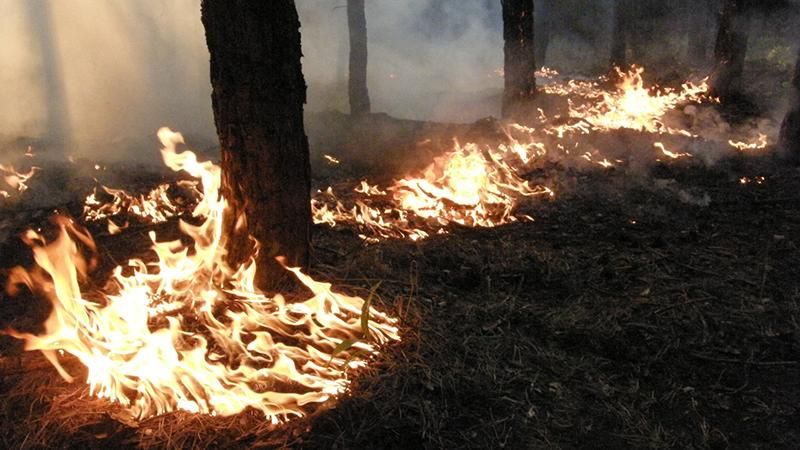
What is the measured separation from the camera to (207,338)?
3.44m

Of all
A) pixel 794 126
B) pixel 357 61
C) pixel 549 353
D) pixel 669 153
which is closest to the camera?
pixel 549 353

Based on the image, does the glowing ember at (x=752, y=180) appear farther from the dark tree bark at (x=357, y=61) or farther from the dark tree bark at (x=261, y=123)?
the dark tree bark at (x=357, y=61)

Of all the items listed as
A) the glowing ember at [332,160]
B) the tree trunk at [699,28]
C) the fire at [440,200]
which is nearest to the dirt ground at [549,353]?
the fire at [440,200]

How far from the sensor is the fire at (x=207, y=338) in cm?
294

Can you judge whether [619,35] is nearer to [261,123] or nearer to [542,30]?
[542,30]

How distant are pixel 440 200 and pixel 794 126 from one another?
5.06 meters

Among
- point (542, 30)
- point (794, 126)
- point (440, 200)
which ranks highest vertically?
point (542, 30)

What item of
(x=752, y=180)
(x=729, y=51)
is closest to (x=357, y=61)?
(x=729, y=51)

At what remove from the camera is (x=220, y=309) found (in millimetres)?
3629

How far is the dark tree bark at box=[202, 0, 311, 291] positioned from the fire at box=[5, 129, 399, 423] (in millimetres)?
213

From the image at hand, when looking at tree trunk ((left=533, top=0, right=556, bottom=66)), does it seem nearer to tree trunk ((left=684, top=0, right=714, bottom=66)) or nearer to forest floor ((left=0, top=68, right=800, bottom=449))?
tree trunk ((left=684, top=0, right=714, bottom=66))

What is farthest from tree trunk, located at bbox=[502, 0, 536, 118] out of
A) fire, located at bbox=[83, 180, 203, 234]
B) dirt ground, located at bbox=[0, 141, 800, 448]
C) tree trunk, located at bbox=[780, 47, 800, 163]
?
fire, located at bbox=[83, 180, 203, 234]

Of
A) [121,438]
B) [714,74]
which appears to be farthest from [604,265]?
[714,74]

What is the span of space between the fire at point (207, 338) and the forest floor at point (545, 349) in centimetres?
12
